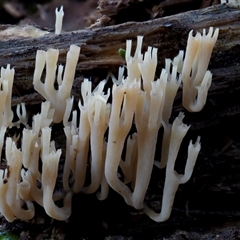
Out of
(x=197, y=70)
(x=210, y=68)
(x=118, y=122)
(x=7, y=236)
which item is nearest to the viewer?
(x=118, y=122)

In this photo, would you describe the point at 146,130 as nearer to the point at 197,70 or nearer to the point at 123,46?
the point at 197,70

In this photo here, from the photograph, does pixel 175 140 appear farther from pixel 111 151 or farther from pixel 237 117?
pixel 237 117

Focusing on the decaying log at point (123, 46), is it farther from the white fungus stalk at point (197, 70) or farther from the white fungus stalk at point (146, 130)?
the white fungus stalk at point (146, 130)

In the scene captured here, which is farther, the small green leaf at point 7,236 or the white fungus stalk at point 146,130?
the small green leaf at point 7,236

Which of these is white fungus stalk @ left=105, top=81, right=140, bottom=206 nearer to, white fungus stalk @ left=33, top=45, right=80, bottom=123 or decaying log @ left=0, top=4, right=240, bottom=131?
white fungus stalk @ left=33, top=45, right=80, bottom=123

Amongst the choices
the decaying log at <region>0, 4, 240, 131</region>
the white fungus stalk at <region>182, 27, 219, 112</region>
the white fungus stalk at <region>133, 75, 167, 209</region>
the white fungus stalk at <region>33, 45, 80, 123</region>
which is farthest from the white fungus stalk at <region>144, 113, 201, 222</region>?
the white fungus stalk at <region>33, 45, 80, 123</region>

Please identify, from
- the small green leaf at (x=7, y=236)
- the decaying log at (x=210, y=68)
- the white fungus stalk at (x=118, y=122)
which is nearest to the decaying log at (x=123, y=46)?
the decaying log at (x=210, y=68)

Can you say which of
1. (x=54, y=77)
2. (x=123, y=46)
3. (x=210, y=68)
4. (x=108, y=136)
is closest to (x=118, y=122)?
(x=108, y=136)

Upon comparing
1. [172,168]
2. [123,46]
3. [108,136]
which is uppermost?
[123,46]

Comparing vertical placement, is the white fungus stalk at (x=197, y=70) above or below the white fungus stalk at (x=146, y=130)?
above
